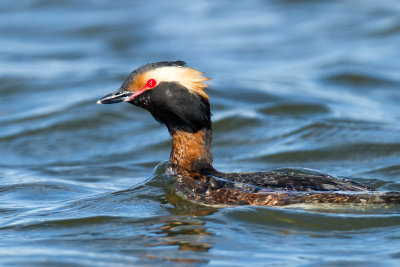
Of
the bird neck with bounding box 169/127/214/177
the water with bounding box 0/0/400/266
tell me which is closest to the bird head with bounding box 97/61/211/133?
the bird neck with bounding box 169/127/214/177

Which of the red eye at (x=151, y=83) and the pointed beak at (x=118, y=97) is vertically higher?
the red eye at (x=151, y=83)

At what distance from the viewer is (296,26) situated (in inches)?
867

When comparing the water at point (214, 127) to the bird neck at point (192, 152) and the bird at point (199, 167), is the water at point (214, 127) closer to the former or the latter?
Answer: the bird at point (199, 167)

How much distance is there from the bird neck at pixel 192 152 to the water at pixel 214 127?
0.89 feet

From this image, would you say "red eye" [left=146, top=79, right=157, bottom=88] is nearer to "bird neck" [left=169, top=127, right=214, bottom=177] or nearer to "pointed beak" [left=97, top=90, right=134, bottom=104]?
"pointed beak" [left=97, top=90, right=134, bottom=104]

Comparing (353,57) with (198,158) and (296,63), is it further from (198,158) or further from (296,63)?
(198,158)

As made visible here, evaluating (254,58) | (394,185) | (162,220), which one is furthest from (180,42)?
(162,220)

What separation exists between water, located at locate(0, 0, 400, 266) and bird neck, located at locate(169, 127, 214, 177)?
0.27 metres

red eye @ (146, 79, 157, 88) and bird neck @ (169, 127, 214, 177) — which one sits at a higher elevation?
red eye @ (146, 79, 157, 88)

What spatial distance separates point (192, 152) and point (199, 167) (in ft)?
0.67

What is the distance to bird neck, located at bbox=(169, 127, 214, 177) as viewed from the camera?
9.41m

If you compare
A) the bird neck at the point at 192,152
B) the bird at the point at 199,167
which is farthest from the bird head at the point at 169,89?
the bird neck at the point at 192,152

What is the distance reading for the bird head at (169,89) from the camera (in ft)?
29.7

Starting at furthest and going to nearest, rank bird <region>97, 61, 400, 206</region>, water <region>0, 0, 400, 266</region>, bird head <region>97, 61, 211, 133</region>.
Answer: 1. bird head <region>97, 61, 211, 133</region>
2. bird <region>97, 61, 400, 206</region>
3. water <region>0, 0, 400, 266</region>
